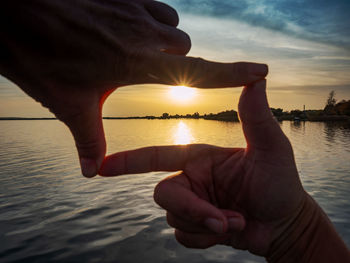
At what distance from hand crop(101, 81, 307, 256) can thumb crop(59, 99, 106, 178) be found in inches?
5.1

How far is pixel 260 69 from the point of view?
1788 millimetres

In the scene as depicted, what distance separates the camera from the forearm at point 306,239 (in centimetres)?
224

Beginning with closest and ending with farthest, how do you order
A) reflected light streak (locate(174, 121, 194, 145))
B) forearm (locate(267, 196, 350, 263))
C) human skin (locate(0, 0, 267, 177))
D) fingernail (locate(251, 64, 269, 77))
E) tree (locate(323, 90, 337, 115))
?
1. human skin (locate(0, 0, 267, 177))
2. fingernail (locate(251, 64, 269, 77))
3. forearm (locate(267, 196, 350, 263))
4. reflected light streak (locate(174, 121, 194, 145))
5. tree (locate(323, 90, 337, 115))

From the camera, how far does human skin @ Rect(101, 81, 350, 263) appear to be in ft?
6.61

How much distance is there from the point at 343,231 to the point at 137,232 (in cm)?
701

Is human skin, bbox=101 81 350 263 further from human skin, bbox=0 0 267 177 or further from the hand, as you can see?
human skin, bbox=0 0 267 177

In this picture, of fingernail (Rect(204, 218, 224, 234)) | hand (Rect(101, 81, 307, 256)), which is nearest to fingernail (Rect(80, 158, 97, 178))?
hand (Rect(101, 81, 307, 256))

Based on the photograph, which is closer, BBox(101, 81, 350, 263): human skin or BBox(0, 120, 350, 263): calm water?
BBox(101, 81, 350, 263): human skin

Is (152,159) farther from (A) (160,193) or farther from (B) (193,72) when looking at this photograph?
(B) (193,72)

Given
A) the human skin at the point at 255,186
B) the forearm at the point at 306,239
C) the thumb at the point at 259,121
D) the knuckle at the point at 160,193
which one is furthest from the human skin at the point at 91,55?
the forearm at the point at 306,239

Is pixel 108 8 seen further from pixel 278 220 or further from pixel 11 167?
pixel 11 167

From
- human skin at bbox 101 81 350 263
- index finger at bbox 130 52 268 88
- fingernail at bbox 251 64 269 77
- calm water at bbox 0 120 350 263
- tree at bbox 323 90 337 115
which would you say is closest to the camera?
index finger at bbox 130 52 268 88

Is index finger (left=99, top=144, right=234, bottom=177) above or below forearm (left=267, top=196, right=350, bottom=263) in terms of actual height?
above

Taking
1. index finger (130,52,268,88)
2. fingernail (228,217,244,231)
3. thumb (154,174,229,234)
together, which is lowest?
fingernail (228,217,244,231)
